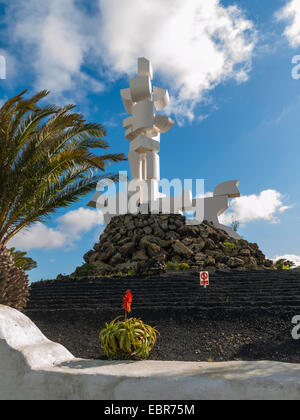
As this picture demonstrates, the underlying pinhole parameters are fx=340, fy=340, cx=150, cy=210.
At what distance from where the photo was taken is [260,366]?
11.5 feet

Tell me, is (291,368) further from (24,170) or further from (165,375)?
(24,170)

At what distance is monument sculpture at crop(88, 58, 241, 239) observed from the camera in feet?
68.9

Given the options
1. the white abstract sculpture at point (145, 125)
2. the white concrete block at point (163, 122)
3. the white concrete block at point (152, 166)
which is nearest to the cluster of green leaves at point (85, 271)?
the white abstract sculpture at point (145, 125)

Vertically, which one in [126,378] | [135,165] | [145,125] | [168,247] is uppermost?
[145,125]

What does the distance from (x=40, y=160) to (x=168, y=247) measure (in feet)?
37.5

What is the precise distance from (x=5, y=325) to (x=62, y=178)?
4.86 meters

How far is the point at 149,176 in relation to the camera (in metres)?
20.9

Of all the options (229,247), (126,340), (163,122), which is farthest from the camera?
(163,122)

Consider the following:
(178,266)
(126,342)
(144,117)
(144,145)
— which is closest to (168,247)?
(178,266)

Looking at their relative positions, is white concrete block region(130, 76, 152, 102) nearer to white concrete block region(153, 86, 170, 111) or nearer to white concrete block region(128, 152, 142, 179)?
white concrete block region(153, 86, 170, 111)

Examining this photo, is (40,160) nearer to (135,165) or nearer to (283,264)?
(135,165)

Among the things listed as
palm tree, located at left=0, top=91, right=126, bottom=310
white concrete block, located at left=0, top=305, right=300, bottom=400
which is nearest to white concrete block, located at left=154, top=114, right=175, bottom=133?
palm tree, located at left=0, top=91, right=126, bottom=310

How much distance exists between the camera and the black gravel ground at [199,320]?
565 cm

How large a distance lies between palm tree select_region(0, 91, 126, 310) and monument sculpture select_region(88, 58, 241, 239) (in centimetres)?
1215
